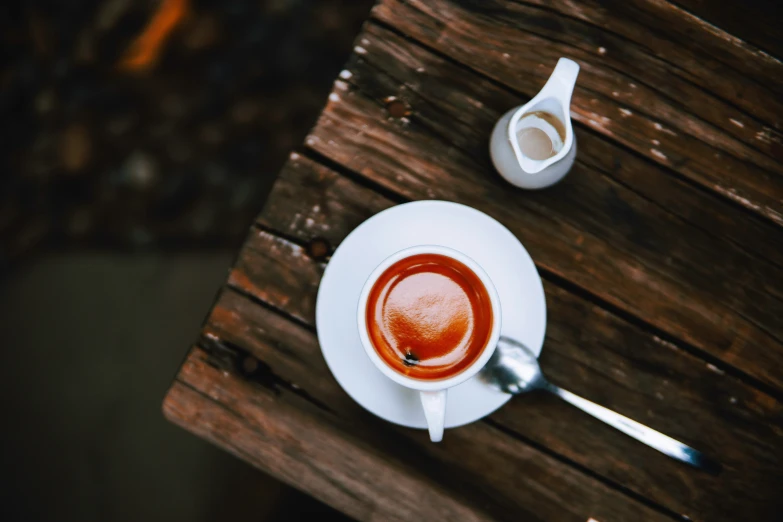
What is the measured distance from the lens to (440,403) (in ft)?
2.49

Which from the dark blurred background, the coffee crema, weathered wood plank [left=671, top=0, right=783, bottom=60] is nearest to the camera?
the coffee crema

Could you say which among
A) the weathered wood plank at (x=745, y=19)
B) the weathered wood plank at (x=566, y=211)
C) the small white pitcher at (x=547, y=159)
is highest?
the weathered wood plank at (x=745, y=19)

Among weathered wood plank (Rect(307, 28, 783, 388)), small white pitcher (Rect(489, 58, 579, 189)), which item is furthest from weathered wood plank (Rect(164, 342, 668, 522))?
small white pitcher (Rect(489, 58, 579, 189))

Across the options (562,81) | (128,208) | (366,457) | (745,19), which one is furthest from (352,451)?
(128,208)

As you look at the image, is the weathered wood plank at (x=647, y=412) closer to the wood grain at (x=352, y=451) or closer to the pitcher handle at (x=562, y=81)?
the wood grain at (x=352, y=451)

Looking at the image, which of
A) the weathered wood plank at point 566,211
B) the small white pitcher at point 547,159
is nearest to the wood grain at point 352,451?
the weathered wood plank at point 566,211

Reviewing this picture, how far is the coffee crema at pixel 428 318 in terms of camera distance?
875 millimetres

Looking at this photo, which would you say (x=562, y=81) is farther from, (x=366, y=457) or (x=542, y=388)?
(x=366, y=457)

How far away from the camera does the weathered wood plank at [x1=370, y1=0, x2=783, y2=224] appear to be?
96 cm

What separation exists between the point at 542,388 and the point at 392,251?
355 millimetres

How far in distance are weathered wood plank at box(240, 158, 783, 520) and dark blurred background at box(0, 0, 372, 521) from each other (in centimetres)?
102

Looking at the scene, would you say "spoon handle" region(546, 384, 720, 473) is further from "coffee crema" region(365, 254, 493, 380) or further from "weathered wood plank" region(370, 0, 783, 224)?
"weathered wood plank" region(370, 0, 783, 224)

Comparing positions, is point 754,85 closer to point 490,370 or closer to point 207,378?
point 490,370

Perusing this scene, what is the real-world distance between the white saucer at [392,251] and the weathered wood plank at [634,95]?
29cm
